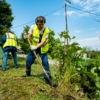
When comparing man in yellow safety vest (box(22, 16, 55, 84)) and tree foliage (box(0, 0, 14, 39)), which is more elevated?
tree foliage (box(0, 0, 14, 39))

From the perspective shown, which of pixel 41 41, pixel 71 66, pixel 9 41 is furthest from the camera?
pixel 9 41

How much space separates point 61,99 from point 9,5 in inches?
700

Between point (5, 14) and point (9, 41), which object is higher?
point (5, 14)

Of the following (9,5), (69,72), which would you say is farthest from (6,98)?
(9,5)

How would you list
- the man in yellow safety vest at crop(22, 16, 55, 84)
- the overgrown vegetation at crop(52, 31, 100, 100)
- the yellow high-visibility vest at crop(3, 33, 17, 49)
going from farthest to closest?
the yellow high-visibility vest at crop(3, 33, 17, 49) → the man in yellow safety vest at crop(22, 16, 55, 84) → the overgrown vegetation at crop(52, 31, 100, 100)

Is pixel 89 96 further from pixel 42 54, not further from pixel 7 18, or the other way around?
pixel 7 18

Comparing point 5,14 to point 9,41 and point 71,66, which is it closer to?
point 9,41

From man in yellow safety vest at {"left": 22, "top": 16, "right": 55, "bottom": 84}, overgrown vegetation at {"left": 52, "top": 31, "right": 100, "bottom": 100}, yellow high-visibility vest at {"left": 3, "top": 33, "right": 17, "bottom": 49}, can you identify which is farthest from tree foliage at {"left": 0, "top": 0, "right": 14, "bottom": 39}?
overgrown vegetation at {"left": 52, "top": 31, "right": 100, "bottom": 100}

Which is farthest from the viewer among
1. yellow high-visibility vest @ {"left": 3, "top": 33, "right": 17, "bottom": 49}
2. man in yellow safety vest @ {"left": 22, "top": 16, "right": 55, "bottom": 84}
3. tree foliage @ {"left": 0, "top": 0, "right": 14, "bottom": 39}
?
tree foliage @ {"left": 0, "top": 0, "right": 14, "bottom": 39}

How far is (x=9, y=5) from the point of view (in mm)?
16266

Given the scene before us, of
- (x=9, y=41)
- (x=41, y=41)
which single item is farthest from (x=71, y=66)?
(x=9, y=41)

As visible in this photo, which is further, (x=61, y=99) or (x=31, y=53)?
(x=31, y=53)

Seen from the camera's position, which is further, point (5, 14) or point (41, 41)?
point (5, 14)

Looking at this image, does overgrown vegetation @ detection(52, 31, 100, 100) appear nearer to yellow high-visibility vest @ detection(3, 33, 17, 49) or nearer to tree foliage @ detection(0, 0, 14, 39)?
yellow high-visibility vest @ detection(3, 33, 17, 49)
